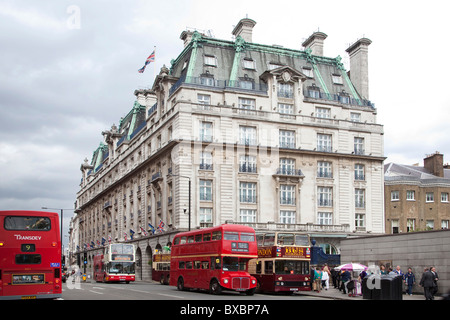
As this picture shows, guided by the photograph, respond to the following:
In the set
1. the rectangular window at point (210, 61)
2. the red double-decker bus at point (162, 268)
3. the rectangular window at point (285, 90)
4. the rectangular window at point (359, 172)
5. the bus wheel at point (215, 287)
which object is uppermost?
the rectangular window at point (210, 61)

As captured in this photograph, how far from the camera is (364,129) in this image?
6278 centimetres

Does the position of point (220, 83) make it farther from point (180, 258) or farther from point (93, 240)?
point (93, 240)

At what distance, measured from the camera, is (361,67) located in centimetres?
6644

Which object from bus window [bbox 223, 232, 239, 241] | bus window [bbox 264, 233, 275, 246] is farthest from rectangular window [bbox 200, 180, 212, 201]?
bus window [bbox 223, 232, 239, 241]

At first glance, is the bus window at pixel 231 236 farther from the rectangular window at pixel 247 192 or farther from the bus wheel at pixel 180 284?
the rectangular window at pixel 247 192

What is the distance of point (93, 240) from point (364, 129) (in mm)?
53670

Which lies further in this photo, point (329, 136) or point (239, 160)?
point (329, 136)

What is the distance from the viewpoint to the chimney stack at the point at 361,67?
66062 millimetres

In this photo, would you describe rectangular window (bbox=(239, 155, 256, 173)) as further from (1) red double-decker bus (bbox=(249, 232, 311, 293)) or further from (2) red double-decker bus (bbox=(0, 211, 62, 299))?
(2) red double-decker bus (bbox=(0, 211, 62, 299))

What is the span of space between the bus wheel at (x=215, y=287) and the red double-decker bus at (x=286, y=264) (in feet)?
13.3

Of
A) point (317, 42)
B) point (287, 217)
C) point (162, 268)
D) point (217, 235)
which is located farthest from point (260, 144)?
point (217, 235)

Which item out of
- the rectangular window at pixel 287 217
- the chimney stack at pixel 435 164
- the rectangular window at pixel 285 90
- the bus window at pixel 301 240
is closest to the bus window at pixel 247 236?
the bus window at pixel 301 240

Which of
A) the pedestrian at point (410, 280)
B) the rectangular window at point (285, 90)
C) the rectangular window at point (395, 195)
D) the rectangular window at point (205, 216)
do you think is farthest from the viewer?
the rectangular window at point (395, 195)
